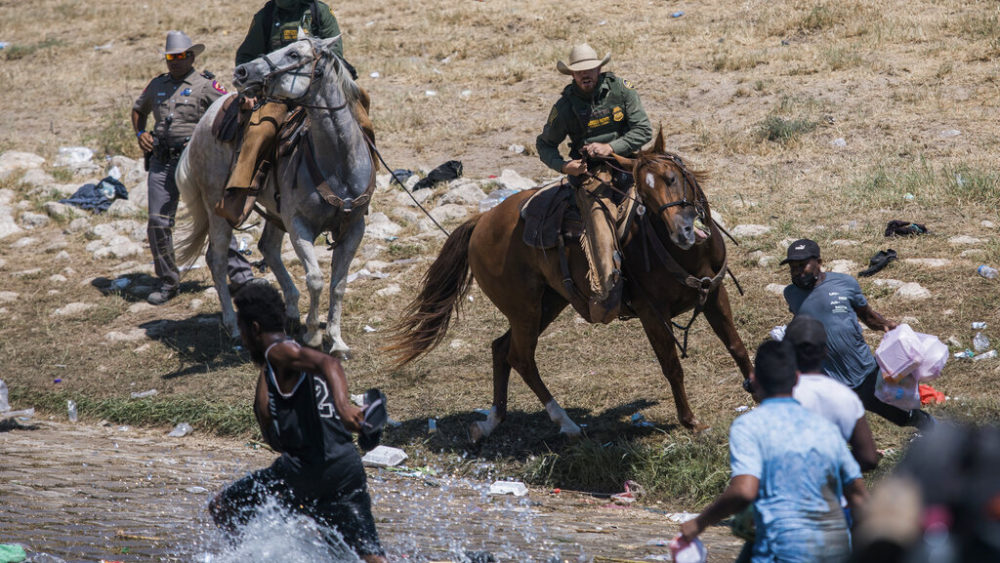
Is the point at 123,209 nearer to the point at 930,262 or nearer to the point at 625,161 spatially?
the point at 625,161

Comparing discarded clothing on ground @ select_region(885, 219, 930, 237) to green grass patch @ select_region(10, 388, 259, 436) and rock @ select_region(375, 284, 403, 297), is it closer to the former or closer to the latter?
rock @ select_region(375, 284, 403, 297)

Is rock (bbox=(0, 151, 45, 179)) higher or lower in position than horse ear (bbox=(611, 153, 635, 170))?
Answer: lower

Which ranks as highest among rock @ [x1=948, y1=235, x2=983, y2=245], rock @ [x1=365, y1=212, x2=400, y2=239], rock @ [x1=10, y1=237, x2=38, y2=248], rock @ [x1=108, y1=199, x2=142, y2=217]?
rock @ [x1=948, y1=235, x2=983, y2=245]

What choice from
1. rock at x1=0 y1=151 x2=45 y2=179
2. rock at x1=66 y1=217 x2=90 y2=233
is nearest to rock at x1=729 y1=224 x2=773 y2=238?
rock at x1=66 y1=217 x2=90 y2=233

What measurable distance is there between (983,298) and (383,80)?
10806 mm

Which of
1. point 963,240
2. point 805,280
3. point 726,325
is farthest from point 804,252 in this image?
point 963,240

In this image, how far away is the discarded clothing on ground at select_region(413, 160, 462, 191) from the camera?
12352 mm

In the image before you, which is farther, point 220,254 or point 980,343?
point 220,254

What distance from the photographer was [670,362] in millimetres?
6613

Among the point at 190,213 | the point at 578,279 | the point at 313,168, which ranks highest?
the point at 313,168

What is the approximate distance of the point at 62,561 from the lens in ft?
16.8

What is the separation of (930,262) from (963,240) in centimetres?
52

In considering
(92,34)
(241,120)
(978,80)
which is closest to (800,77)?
(978,80)

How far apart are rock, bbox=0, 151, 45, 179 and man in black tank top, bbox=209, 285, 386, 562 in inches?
466
